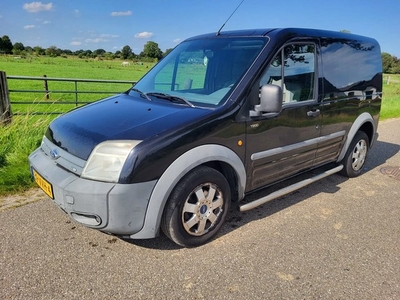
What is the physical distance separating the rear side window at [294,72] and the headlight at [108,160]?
5.13 feet

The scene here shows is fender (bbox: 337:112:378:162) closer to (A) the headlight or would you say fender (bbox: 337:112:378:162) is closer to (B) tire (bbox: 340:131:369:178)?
(B) tire (bbox: 340:131:369:178)

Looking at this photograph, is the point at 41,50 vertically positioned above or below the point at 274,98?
above

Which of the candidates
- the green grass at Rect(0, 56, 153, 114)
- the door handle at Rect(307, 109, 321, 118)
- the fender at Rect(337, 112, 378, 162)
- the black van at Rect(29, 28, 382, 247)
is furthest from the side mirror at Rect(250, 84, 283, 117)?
the green grass at Rect(0, 56, 153, 114)

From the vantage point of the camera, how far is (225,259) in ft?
9.30

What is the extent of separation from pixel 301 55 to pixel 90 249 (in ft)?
9.93

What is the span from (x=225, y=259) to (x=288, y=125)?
1609 millimetres

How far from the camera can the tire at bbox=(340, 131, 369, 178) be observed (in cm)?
486

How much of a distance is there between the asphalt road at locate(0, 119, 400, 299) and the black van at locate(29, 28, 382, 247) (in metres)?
0.27

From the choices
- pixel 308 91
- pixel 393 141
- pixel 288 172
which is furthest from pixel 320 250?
pixel 393 141

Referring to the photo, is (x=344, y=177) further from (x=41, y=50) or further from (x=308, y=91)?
(x=41, y=50)

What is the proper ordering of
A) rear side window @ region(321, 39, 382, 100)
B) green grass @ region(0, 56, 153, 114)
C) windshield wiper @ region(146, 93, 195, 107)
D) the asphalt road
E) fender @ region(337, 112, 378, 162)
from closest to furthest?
the asphalt road, windshield wiper @ region(146, 93, 195, 107), rear side window @ region(321, 39, 382, 100), fender @ region(337, 112, 378, 162), green grass @ region(0, 56, 153, 114)

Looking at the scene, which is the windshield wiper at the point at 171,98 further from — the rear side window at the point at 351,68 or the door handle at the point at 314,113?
the rear side window at the point at 351,68

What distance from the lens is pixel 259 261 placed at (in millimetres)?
2822

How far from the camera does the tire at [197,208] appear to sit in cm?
277
